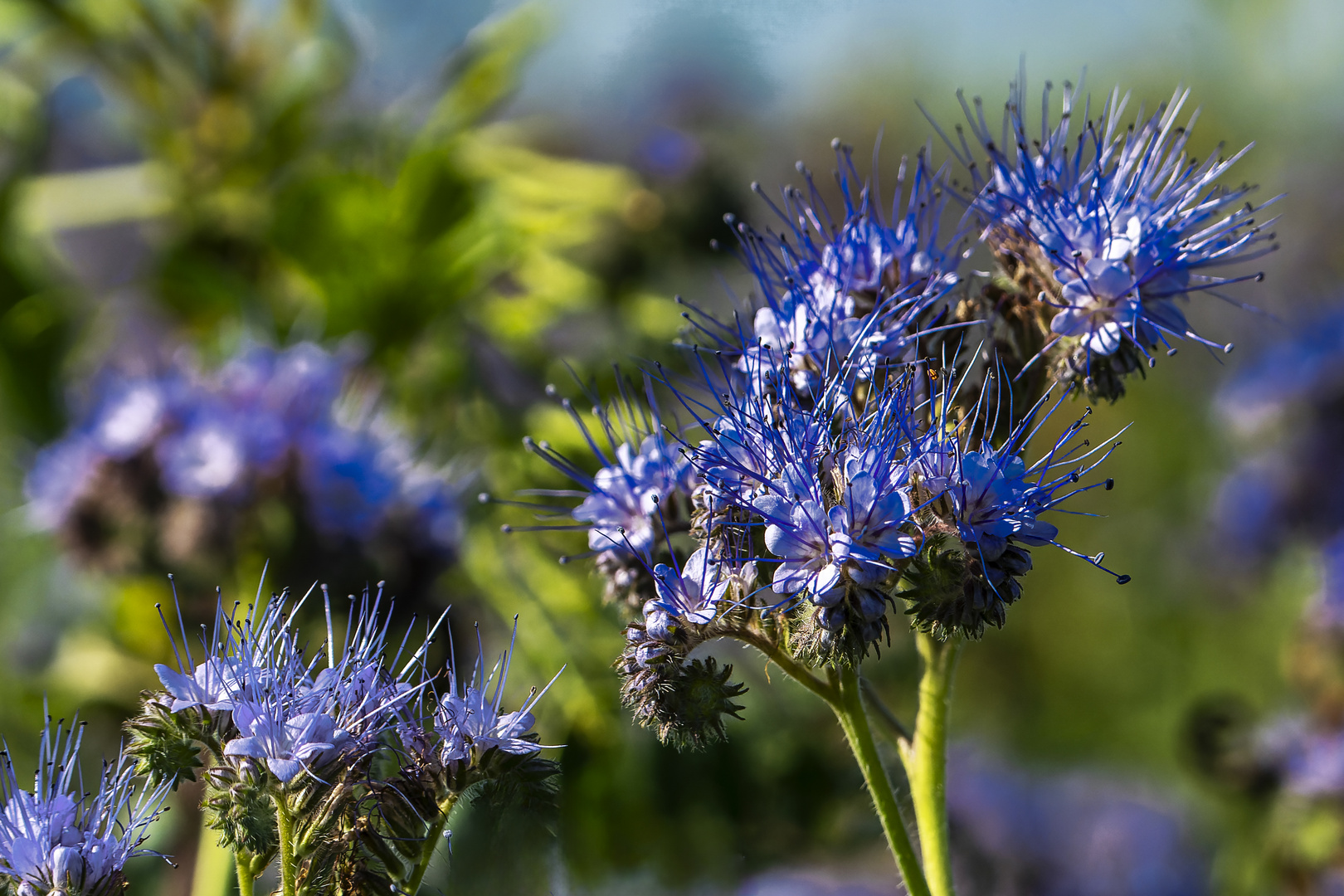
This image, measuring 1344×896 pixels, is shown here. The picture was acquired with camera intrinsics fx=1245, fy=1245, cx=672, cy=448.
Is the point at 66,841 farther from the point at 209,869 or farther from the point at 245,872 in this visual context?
the point at 209,869

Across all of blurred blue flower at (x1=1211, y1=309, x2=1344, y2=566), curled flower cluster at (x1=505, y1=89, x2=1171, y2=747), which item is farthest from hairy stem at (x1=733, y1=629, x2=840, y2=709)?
blurred blue flower at (x1=1211, y1=309, x2=1344, y2=566)

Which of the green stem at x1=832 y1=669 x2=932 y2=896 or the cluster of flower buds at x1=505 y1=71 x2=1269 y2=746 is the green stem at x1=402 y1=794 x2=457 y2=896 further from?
the green stem at x1=832 y1=669 x2=932 y2=896

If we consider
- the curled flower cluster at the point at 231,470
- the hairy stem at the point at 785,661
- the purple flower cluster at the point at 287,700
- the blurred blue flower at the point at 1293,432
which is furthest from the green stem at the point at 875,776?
the blurred blue flower at the point at 1293,432

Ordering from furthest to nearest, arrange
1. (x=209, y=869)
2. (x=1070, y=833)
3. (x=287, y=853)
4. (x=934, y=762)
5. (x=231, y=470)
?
(x=1070, y=833)
(x=231, y=470)
(x=209, y=869)
(x=934, y=762)
(x=287, y=853)

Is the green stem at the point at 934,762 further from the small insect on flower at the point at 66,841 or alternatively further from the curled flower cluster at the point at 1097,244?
the small insect on flower at the point at 66,841

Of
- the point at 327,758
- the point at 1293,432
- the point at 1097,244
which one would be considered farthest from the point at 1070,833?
the point at 327,758
